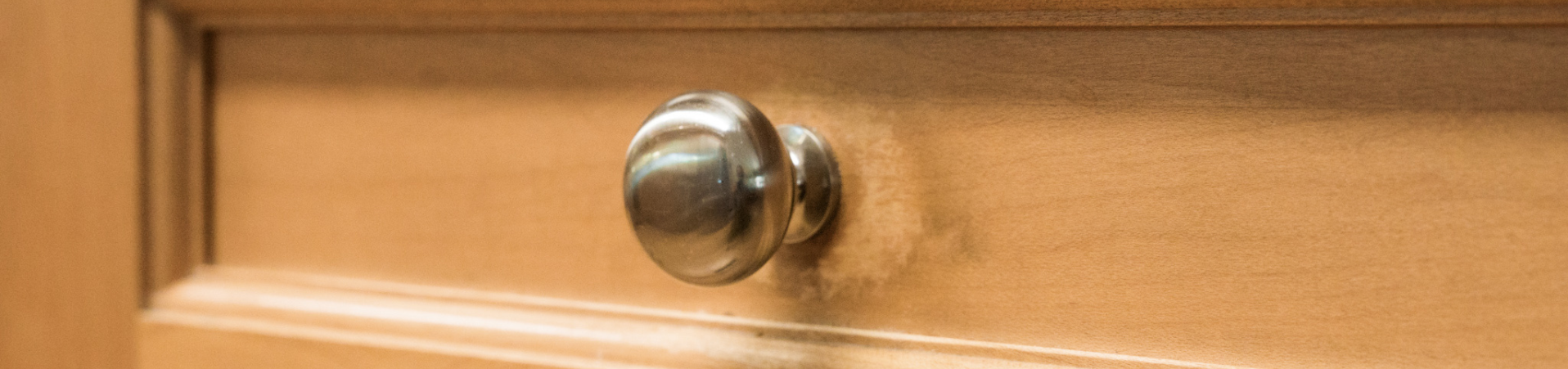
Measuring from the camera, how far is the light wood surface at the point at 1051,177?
7.7 inches

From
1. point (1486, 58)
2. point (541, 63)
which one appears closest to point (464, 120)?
point (541, 63)

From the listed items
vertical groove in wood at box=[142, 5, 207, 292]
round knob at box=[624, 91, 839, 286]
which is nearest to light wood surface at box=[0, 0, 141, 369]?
vertical groove in wood at box=[142, 5, 207, 292]

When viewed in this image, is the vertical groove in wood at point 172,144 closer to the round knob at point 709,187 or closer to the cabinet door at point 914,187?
the cabinet door at point 914,187

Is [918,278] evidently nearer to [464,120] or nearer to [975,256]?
→ [975,256]

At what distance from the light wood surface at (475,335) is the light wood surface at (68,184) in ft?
0.06

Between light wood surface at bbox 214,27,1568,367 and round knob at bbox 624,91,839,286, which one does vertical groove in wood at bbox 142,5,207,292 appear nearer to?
light wood surface at bbox 214,27,1568,367

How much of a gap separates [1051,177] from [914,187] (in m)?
0.03

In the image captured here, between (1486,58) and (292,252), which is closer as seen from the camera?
(1486,58)

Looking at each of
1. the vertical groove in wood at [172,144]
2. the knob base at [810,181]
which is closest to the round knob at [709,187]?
the knob base at [810,181]

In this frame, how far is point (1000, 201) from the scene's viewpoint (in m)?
0.23

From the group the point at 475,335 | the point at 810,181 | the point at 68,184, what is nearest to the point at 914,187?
the point at 810,181

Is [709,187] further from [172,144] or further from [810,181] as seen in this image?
[172,144]

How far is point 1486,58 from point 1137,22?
6 cm

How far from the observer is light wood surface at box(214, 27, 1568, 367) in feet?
0.64
